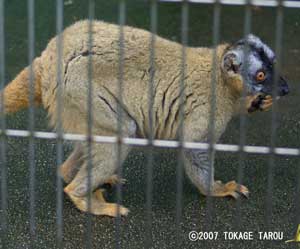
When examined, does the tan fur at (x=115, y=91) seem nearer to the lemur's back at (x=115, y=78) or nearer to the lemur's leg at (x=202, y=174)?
the lemur's back at (x=115, y=78)

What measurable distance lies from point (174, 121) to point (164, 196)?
0.50 metres

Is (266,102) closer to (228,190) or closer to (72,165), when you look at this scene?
(228,190)

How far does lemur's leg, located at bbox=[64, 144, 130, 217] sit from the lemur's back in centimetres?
14

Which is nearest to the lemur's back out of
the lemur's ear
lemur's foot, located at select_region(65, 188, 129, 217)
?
the lemur's ear

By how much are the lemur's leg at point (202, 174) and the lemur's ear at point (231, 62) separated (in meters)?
0.51

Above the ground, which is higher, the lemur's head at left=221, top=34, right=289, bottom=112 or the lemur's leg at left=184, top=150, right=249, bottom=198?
the lemur's head at left=221, top=34, right=289, bottom=112

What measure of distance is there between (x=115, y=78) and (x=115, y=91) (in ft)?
0.25

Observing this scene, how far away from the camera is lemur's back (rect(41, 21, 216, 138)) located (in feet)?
13.0

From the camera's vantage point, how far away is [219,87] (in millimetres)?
Result: 4324

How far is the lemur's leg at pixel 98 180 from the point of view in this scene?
13.2 ft

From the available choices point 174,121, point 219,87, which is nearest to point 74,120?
point 174,121

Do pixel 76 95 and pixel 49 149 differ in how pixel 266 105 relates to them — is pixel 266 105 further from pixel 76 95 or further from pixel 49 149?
pixel 49 149

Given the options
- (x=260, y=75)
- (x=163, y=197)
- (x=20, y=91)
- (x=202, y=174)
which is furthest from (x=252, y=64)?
(x=20, y=91)

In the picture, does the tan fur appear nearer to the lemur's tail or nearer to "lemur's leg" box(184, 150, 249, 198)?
the lemur's tail
